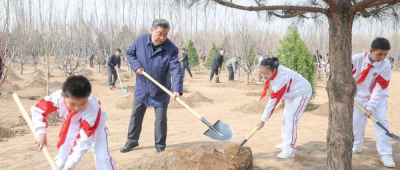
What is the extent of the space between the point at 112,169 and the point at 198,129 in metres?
3.51

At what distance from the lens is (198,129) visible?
6.11 metres

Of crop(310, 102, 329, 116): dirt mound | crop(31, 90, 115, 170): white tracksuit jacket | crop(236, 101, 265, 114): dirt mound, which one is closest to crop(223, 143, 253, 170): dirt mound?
crop(31, 90, 115, 170): white tracksuit jacket

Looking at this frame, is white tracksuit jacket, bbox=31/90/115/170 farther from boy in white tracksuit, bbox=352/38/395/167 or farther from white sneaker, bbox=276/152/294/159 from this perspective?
boy in white tracksuit, bbox=352/38/395/167

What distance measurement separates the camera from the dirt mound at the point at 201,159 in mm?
3205

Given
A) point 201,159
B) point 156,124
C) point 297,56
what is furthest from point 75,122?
point 297,56

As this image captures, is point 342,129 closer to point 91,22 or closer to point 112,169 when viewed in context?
point 112,169

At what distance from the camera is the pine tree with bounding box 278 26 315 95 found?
8250mm

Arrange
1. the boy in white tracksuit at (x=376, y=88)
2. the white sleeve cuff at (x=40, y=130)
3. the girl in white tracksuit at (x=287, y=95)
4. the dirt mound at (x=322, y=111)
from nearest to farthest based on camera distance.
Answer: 1. the white sleeve cuff at (x=40, y=130)
2. the boy in white tracksuit at (x=376, y=88)
3. the girl in white tracksuit at (x=287, y=95)
4. the dirt mound at (x=322, y=111)

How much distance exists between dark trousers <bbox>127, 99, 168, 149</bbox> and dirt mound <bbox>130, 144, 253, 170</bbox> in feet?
2.04

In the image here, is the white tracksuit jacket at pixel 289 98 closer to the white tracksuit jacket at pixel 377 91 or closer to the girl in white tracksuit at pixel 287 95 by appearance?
the girl in white tracksuit at pixel 287 95

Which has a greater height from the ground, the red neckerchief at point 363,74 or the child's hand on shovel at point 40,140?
the red neckerchief at point 363,74

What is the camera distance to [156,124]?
4215 mm

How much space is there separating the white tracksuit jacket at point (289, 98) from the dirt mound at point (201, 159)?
0.89 meters

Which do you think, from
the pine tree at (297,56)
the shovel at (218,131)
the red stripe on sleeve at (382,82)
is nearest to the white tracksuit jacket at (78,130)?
the shovel at (218,131)
